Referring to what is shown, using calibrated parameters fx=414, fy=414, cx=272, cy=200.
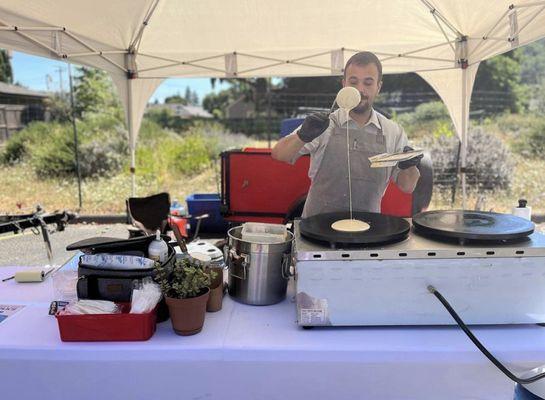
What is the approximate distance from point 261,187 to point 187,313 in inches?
105

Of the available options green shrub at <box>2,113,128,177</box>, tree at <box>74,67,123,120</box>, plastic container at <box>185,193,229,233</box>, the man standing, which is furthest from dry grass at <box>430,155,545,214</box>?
tree at <box>74,67,123,120</box>

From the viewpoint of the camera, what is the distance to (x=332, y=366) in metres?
1.21

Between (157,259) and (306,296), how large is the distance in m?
0.49

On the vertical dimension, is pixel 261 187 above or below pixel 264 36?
below

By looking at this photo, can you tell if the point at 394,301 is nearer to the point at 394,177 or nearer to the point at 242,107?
the point at 394,177

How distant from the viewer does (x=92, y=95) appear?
14070mm

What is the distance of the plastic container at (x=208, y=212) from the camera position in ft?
16.1

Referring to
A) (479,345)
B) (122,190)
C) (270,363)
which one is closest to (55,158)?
(122,190)

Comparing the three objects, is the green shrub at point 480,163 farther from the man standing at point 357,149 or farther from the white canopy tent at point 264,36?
the man standing at point 357,149

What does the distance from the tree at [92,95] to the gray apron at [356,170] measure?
42.4 feet

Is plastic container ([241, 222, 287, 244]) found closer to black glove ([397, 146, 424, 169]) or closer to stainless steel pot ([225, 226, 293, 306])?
stainless steel pot ([225, 226, 293, 306])

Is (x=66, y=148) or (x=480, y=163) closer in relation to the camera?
(x=480, y=163)

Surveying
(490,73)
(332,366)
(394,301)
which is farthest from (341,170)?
(490,73)

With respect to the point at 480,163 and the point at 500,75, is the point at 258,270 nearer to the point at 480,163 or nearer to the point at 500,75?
the point at 480,163
